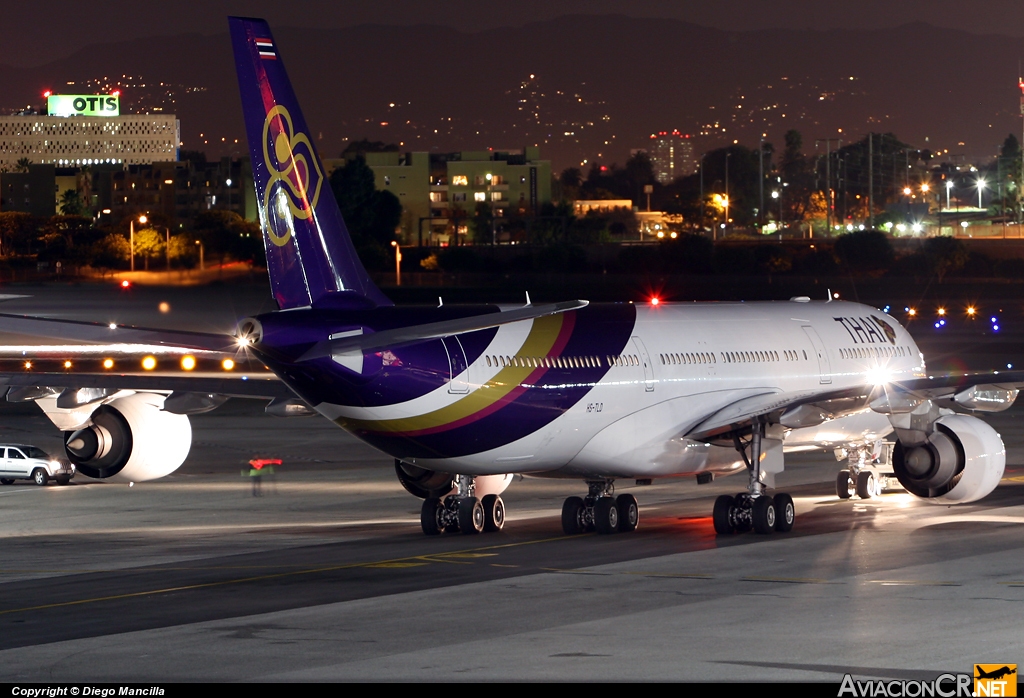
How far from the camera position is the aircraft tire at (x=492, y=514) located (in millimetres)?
28469

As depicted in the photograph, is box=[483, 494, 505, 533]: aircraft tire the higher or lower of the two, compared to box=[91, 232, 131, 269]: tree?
lower

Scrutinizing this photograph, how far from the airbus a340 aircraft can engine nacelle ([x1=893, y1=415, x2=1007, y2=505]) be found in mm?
40

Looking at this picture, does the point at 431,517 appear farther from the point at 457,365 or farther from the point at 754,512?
the point at 754,512

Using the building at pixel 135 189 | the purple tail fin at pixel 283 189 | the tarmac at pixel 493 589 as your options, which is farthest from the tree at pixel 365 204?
the purple tail fin at pixel 283 189

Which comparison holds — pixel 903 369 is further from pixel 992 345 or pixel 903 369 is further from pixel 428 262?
pixel 428 262

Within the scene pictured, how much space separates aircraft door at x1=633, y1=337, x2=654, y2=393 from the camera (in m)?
29.0

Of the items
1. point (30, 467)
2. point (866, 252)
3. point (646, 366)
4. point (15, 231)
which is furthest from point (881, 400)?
point (866, 252)

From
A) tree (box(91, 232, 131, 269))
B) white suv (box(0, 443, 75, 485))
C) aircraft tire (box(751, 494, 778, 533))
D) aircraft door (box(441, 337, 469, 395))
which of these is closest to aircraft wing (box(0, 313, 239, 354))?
aircraft door (box(441, 337, 469, 395))

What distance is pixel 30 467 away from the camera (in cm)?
3950

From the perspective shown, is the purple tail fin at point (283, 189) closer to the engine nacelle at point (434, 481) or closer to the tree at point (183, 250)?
the engine nacelle at point (434, 481)

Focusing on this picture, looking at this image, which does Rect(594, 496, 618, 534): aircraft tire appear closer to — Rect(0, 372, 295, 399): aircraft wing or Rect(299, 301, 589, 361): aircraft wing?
Rect(299, 301, 589, 361): aircraft wing

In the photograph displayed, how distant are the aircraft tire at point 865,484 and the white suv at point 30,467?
19762 mm

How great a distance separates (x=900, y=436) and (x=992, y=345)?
170 feet

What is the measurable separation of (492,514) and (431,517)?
4.00ft
